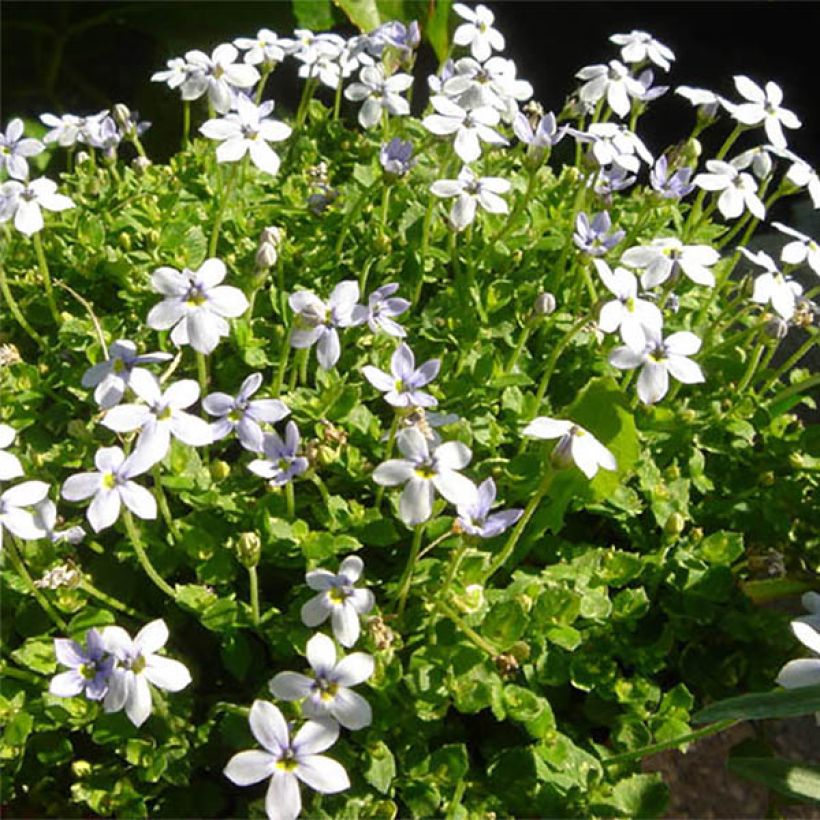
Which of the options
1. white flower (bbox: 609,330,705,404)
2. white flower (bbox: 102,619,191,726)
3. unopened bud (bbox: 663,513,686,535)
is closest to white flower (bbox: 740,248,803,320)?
white flower (bbox: 609,330,705,404)

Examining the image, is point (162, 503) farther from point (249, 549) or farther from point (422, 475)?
point (422, 475)

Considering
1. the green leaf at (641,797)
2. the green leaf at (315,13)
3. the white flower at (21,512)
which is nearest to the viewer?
the white flower at (21,512)

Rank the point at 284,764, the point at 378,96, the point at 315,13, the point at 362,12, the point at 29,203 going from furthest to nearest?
the point at 315,13
the point at 362,12
the point at 378,96
the point at 29,203
the point at 284,764

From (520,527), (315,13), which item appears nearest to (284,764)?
(520,527)

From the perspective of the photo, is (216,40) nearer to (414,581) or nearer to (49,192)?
(49,192)

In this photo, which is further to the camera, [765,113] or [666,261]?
[765,113]

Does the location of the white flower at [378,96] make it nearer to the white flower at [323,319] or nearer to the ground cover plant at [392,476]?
the ground cover plant at [392,476]

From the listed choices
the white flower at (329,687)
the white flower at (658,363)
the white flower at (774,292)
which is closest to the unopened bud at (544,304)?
the white flower at (658,363)
